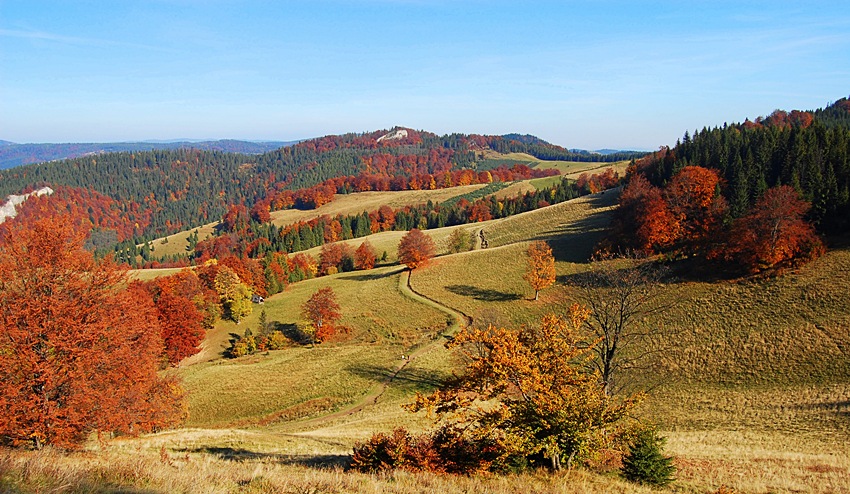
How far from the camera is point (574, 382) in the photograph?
557 inches

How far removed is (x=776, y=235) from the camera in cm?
4522

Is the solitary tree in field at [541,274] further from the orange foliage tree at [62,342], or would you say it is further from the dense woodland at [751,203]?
the orange foliage tree at [62,342]

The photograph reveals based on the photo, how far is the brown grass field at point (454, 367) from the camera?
12062 mm

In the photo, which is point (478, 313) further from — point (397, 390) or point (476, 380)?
point (476, 380)

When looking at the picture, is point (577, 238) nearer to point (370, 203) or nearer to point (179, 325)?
point (179, 325)

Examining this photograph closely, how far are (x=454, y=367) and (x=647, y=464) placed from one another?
2953cm

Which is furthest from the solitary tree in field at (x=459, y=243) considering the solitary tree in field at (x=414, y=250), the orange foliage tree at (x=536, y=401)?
the orange foliage tree at (x=536, y=401)

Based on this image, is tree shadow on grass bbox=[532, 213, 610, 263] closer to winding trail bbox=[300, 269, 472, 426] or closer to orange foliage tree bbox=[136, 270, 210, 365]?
winding trail bbox=[300, 269, 472, 426]

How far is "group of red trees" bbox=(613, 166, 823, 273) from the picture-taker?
44562 millimetres

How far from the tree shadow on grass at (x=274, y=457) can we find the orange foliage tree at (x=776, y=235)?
45.5m

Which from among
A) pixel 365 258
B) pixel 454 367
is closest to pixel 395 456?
pixel 454 367

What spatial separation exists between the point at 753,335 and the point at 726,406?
410 inches

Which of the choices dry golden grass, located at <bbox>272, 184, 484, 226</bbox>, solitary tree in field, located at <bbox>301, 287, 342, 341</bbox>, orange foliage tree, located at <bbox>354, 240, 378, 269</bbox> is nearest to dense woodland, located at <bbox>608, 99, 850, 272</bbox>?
solitary tree in field, located at <bbox>301, 287, 342, 341</bbox>

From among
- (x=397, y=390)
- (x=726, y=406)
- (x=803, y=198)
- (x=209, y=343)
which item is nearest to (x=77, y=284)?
(x=397, y=390)
